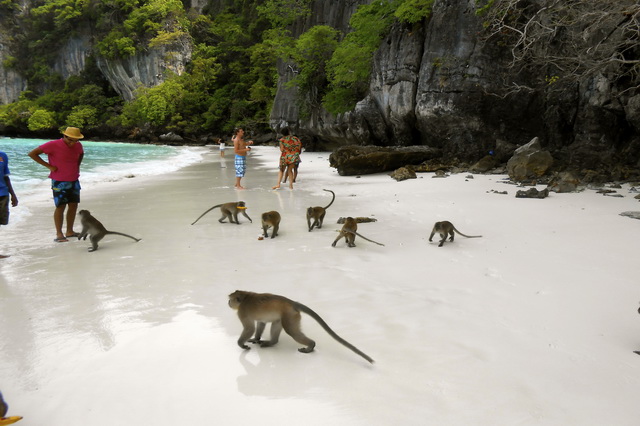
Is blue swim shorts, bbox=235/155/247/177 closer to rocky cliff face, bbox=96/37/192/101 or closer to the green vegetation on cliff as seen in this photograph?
the green vegetation on cliff

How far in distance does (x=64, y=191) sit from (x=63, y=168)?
374 millimetres

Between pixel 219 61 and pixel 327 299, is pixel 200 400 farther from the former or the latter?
pixel 219 61

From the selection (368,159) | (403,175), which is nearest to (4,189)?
(403,175)

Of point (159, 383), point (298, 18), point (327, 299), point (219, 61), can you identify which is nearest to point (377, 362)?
point (327, 299)

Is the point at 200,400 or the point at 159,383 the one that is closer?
the point at 200,400

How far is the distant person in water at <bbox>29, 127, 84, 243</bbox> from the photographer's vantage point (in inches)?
255

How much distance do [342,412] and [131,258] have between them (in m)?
4.11

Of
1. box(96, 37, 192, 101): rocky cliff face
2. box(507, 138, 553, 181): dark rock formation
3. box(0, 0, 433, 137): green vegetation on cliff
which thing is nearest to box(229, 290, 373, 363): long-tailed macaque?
box(507, 138, 553, 181): dark rock formation

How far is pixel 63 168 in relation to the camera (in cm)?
658

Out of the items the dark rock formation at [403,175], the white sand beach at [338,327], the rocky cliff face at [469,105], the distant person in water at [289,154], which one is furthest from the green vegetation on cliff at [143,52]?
the white sand beach at [338,327]

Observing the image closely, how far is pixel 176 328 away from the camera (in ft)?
11.5

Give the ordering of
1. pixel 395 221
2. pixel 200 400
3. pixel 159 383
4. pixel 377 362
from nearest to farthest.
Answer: pixel 200 400 → pixel 159 383 → pixel 377 362 → pixel 395 221

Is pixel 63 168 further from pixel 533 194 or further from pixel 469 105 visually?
pixel 469 105

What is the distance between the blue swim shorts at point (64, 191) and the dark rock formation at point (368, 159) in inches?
378
